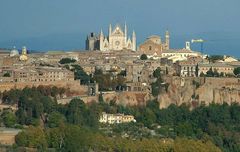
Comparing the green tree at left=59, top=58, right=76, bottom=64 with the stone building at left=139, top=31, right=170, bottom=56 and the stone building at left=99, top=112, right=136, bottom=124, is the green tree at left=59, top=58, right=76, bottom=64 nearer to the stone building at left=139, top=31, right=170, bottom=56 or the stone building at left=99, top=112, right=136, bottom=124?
the stone building at left=139, top=31, right=170, bottom=56

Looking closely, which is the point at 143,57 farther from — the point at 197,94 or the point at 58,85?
the point at 58,85

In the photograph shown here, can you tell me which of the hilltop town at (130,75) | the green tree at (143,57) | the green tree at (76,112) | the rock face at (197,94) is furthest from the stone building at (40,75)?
the green tree at (143,57)

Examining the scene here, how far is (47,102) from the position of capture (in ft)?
157

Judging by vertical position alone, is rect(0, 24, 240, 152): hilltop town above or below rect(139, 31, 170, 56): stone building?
below

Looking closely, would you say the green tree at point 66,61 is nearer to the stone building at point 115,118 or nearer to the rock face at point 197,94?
the rock face at point 197,94

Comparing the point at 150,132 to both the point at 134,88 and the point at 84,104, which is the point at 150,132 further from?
the point at 134,88

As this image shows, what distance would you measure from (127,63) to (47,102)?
12.1 metres

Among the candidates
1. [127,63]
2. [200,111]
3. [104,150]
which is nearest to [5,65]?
[127,63]

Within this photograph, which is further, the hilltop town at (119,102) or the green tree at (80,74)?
the green tree at (80,74)

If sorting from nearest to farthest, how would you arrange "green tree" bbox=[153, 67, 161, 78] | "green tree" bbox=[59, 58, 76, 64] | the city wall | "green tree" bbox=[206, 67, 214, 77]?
the city wall < "green tree" bbox=[153, 67, 161, 78] < "green tree" bbox=[206, 67, 214, 77] < "green tree" bbox=[59, 58, 76, 64]

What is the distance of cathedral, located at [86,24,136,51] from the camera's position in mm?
69688

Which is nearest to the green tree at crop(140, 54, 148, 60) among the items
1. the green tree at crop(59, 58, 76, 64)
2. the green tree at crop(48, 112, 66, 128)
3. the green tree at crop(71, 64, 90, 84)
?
the green tree at crop(59, 58, 76, 64)

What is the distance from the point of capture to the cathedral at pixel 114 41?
69.7 m

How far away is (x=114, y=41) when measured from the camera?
231 feet
